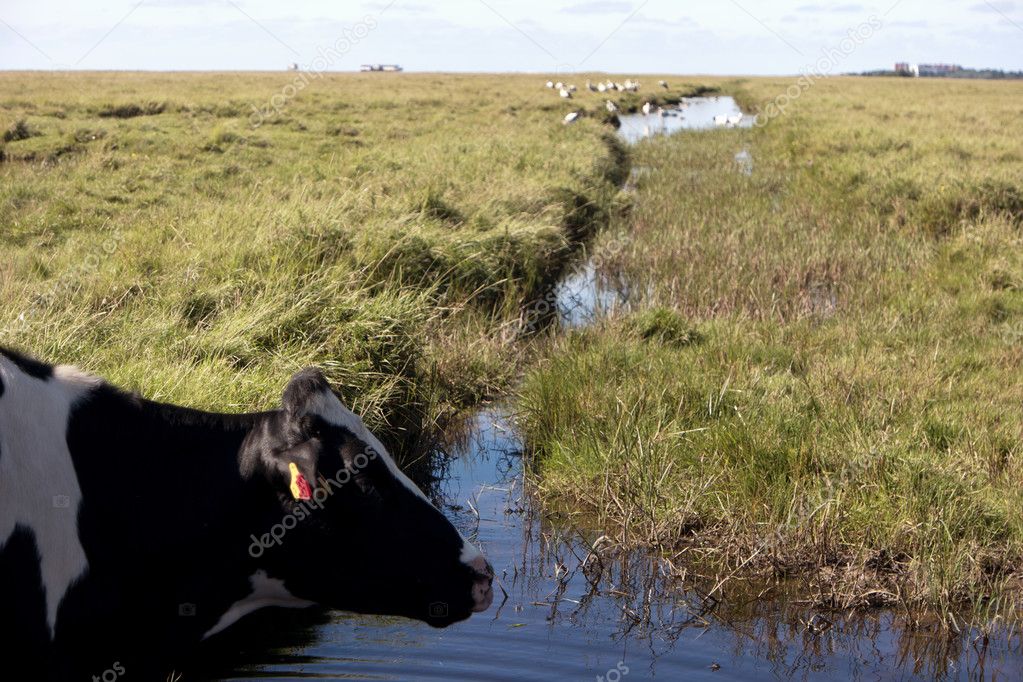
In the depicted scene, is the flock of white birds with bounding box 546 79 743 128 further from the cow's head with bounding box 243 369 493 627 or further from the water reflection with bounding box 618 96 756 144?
the cow's head with bounding box 243 369 493 627

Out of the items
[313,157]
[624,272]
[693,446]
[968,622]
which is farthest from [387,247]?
[313,157]

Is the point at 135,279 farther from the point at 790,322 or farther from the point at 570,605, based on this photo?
the point at 790,322

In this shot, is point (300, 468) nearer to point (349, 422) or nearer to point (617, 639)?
point (349, 422)

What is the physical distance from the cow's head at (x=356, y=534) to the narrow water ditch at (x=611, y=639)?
189 cm

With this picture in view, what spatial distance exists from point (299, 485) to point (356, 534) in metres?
0.29

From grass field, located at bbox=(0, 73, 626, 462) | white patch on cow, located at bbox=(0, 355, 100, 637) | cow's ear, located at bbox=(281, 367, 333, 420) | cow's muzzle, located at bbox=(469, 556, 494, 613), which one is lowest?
cow's muzzle, located at bbox=(469, 556, 494, 613)

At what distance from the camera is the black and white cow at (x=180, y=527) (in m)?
2.68

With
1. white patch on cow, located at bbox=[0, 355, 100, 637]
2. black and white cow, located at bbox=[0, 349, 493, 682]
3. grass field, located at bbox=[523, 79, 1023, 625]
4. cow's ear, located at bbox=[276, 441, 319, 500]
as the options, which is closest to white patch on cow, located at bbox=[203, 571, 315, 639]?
black and white cow, located at bbox=[0, 349, 493, 682]

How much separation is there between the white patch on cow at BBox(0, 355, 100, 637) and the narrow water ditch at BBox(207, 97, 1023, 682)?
2.15m

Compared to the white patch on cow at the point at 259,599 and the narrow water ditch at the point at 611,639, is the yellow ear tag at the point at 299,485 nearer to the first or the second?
the white patch on cow at the point at 259,599

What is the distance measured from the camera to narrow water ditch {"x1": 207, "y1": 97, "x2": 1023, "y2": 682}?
4.91 metres

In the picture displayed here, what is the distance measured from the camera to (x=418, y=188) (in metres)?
12.6

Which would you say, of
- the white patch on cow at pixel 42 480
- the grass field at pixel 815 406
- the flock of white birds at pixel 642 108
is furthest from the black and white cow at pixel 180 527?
the flock of white birds at pixel 642 108

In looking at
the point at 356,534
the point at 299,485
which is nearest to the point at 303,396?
the point at 299,485
